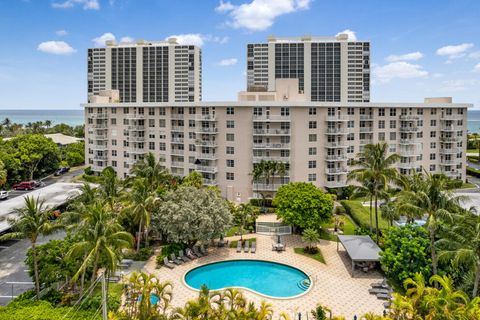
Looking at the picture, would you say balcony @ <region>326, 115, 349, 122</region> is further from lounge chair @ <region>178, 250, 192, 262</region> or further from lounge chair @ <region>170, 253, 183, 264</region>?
lounge chair @ <region>170, 253, 183, 264</region>

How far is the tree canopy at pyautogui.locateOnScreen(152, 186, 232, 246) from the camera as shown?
34125 mm

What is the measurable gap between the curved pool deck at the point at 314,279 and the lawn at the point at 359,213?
582cm

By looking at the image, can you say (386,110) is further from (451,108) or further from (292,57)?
(292,57)

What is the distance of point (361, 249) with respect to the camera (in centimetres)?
3303

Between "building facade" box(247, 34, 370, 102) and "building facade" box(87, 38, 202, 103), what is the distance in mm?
18873

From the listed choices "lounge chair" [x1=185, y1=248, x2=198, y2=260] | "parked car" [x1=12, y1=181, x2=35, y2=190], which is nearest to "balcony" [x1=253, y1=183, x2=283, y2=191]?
"lounge chair" [x1=185, y1=248, x2=198, y2=260]

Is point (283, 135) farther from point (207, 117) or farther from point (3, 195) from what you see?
point (3, 195)

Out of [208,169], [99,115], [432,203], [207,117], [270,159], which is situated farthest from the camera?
[99,115]

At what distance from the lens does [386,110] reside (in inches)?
2318

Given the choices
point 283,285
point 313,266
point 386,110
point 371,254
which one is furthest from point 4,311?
point 386,110

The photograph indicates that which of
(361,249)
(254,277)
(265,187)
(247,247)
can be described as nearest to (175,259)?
(247,247)

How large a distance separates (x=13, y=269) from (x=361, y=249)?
101 ft

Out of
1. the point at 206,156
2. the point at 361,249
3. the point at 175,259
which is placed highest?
the point at 206,156

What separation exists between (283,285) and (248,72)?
89.9 metres
